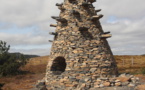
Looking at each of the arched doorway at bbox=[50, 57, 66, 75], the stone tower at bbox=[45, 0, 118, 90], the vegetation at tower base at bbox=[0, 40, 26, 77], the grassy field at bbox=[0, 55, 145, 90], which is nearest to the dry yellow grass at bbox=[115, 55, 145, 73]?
the grassy field at bbox=[0, 55, 145, 90]

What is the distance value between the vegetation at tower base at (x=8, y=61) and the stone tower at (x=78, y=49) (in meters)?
20.8

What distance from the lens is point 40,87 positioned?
918cm

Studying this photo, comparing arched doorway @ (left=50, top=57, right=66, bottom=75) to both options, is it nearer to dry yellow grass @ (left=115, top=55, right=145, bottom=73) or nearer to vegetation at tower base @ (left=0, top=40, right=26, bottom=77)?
vegetation at tower base @ (left=0, top=40, right=26, bottom=77)

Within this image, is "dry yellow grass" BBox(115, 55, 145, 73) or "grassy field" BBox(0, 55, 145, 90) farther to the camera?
"dry yellow grass" BBox(115, 55, 145, 73)

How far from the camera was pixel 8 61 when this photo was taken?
98.5 feet

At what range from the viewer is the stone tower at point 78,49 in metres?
8.34

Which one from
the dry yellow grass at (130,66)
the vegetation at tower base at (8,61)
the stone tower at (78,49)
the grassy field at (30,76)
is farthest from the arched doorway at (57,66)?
the dry yellow grass at (130,66)

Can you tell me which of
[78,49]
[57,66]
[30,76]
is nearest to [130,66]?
[30,76]

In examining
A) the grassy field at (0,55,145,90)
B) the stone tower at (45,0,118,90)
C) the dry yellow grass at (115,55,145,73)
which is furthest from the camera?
the dry yellow grass at (115,55,145,73)

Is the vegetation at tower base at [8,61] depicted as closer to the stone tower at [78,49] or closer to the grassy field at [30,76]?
the grassy field at [30,76]

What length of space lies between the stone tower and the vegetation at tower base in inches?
820

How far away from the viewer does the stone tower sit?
8.34 metres

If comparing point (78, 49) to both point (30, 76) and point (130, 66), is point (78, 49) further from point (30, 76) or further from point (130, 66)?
point (130, 66)

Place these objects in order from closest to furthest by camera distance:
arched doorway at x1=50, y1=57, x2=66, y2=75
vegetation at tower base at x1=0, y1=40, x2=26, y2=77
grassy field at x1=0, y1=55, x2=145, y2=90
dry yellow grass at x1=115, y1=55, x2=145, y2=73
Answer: arched doorway at x1=50, y1=57, x2=66, y2=75
grassy field at x1=0, y1=55, x2=145, y2=90
vegetation at tower base at x1=0, y1=40, x2=26, y2=77
dry yellow grass at x1=115, y1=55, x2=145, y2=73
